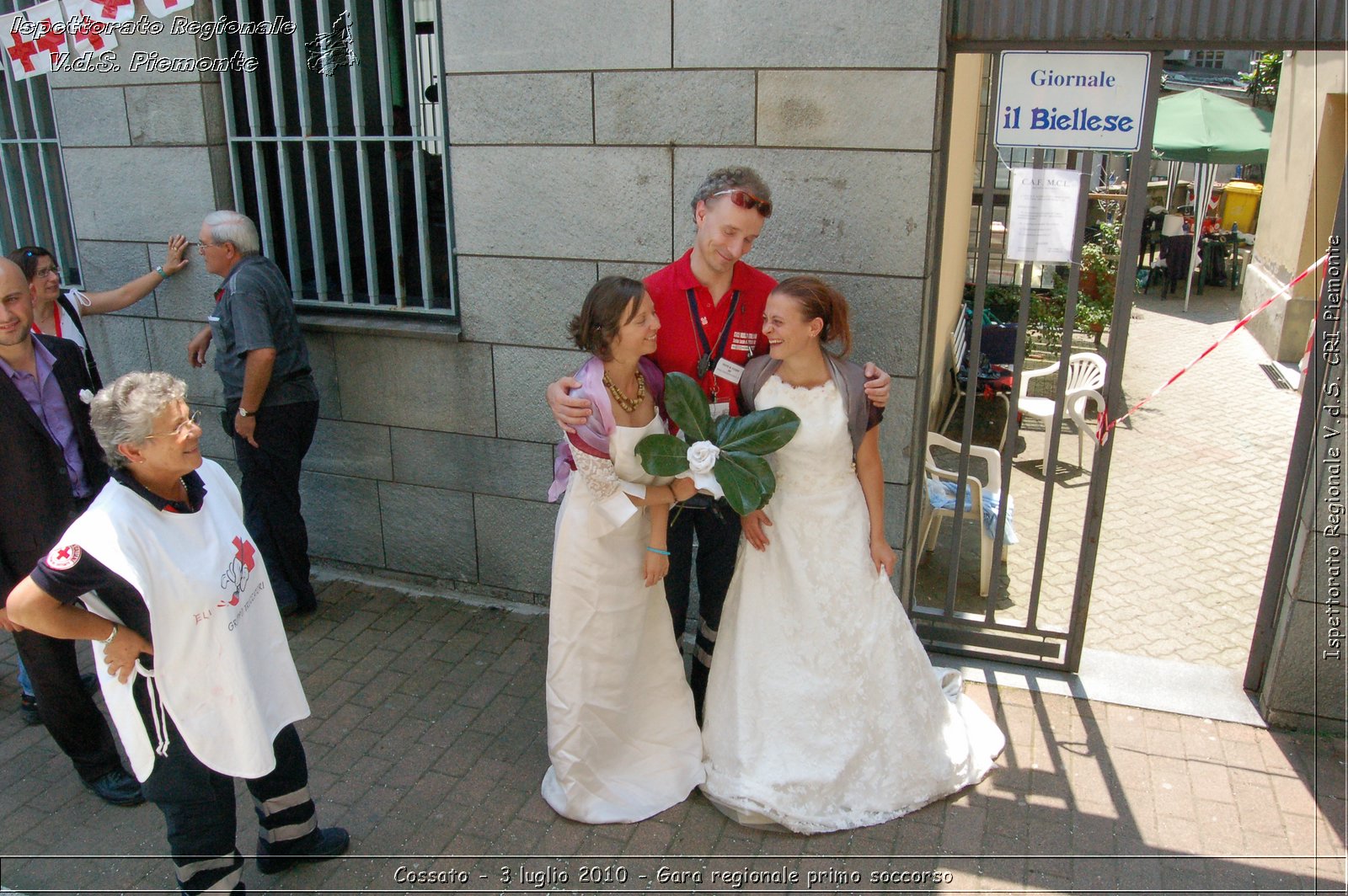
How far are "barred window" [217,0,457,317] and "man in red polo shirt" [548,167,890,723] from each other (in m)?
1.78

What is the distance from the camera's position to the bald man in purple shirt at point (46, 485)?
3.54 metres

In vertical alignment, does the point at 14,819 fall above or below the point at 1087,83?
below

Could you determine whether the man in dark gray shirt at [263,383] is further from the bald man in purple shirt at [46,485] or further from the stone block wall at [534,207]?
the bald man in purple shirt at [46,485]

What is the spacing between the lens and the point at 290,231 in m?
5.20

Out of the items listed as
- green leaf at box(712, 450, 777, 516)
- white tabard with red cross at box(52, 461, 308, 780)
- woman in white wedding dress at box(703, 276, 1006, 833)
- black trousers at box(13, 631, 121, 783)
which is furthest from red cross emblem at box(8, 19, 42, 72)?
green leaf at box(712, 450, 777, 516)

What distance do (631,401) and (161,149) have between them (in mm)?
3447

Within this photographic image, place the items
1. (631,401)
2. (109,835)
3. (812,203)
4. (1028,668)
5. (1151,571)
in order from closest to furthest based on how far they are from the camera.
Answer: (631,401) → (109,835) → (812,203) → (1028,668) → (1151,571)

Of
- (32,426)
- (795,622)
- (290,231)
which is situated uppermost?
(290,231)

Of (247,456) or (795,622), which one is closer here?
(795,622)

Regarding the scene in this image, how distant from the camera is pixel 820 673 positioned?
347 centimetres

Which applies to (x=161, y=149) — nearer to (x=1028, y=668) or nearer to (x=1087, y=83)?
(x=1087, y=83)

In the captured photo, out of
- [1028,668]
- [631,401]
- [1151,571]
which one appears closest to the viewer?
[631,401]

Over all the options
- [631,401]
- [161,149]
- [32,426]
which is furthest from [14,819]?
[161,149]

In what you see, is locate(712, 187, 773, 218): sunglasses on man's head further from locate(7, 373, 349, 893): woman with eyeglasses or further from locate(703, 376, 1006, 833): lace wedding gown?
locate(7, 373, 349, 893): woman with eyeglasses
